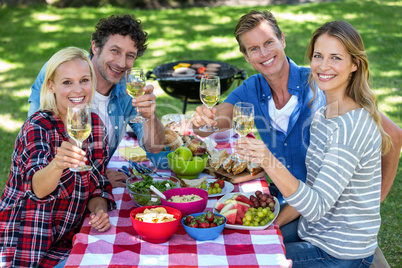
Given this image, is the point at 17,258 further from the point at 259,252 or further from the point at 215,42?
the point at 215,42

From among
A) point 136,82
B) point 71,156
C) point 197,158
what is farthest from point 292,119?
point 71,156

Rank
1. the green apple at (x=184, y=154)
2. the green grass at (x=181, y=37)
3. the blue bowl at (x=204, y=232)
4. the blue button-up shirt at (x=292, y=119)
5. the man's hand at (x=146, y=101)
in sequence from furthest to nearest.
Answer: the green grass at (x=181, y=37) < the blue button-up shirt at (x=292, y=119) < the green apple at (x=184, y=154) < the man's hand at (x=146, y=101) < the blue bowl at (x=204, y=232)

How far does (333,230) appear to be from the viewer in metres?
2.65

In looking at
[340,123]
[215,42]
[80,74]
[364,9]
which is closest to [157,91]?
[215,42]

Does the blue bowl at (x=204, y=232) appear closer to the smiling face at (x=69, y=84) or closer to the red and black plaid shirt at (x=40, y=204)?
the red and black plaid shirt at (x=40, y=204)

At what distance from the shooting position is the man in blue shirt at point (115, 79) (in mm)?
3658

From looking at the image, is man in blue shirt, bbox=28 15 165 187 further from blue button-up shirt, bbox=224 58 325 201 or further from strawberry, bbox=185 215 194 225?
strawberry, bbox=185 215 194 225

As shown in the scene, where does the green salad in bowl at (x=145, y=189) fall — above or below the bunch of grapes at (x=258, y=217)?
above

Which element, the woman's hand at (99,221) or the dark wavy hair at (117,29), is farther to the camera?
the dark wavy hair at (117,29)

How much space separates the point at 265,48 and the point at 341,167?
4.52 feet

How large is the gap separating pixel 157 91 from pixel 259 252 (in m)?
6.39

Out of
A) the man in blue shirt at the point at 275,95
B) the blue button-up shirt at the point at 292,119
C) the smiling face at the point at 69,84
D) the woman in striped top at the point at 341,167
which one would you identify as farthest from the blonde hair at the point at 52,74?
the blue button-up shirt at the point at 292,119

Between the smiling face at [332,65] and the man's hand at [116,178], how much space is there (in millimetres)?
1499

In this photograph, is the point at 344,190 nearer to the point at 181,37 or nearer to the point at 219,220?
the point at 219,220
